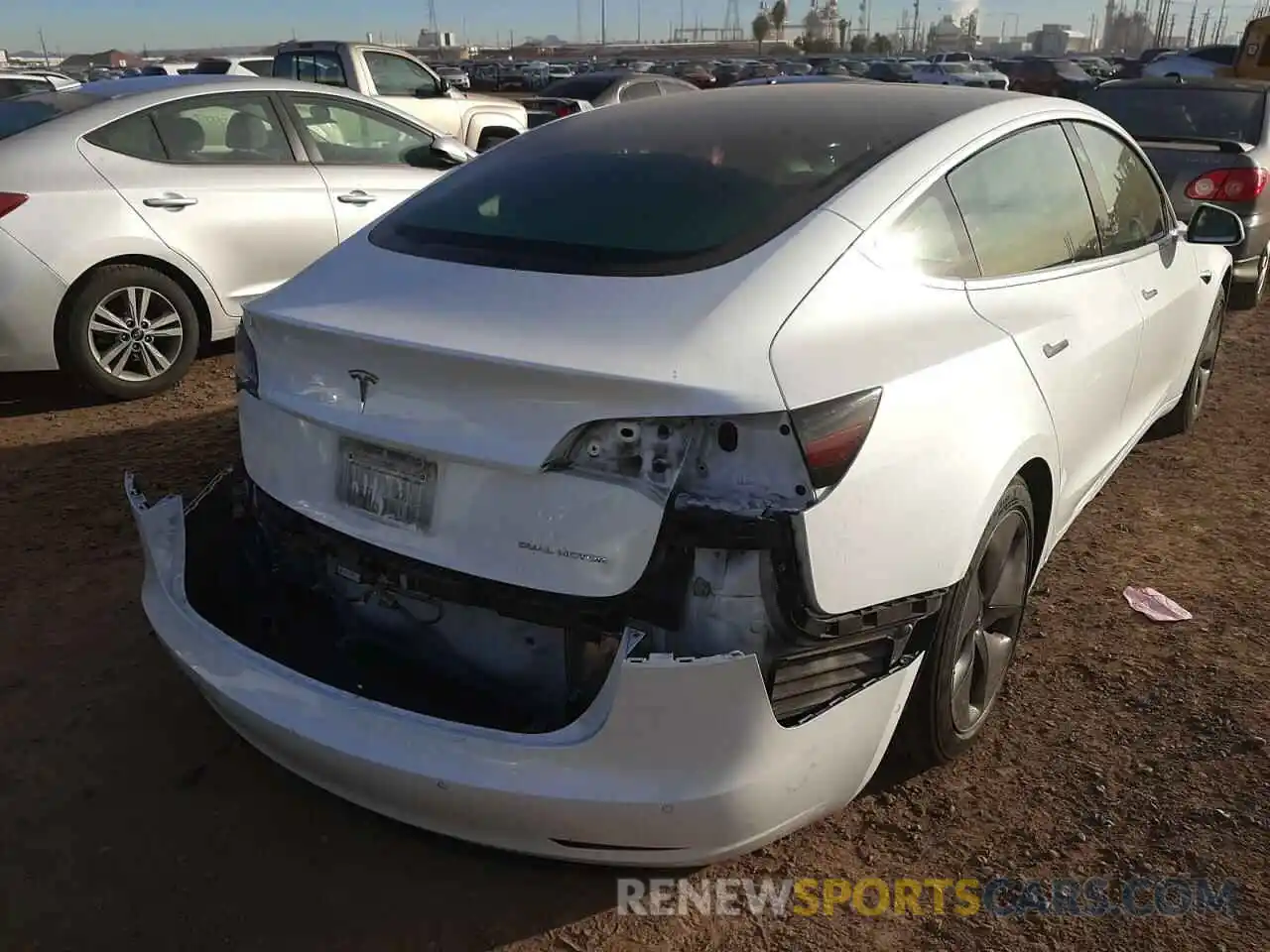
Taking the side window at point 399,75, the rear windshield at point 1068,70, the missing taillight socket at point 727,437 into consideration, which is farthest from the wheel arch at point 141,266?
the rear windshield at point 1068,70

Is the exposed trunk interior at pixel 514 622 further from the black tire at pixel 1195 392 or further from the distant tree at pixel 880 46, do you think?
the distant tree at pixel 880 46

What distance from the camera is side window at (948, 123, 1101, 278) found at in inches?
111

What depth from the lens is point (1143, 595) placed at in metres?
3.78

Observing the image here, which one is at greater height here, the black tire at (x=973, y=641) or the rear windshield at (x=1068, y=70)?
the black tire at (x=973, y=641)

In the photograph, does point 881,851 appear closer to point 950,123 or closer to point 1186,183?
point 950,123

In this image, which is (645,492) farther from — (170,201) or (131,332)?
(170,201)

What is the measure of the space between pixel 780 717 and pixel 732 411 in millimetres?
597

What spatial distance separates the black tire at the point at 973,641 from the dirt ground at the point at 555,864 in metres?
0.13

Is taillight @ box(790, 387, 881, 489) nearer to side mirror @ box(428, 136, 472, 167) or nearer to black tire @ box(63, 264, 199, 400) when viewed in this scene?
black tire @ box(63, 264, 199, 400)

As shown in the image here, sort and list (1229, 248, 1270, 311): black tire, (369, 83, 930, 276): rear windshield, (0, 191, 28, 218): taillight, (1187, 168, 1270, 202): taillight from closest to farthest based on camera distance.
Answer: (369, 83, 930, 276): rear windshield
(0, 191, 28, 218): taillight
(1187, 168, 1270, 202): taillight
(1229, 248, 1270, 311): black tire

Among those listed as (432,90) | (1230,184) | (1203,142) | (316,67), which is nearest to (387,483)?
(1230,184)

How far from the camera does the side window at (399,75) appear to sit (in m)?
12.1

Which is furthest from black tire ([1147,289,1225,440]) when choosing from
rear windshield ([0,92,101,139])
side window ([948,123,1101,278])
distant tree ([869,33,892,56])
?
distant tree ([869,33,892,56])

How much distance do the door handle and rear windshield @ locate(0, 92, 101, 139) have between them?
0.70 metres
